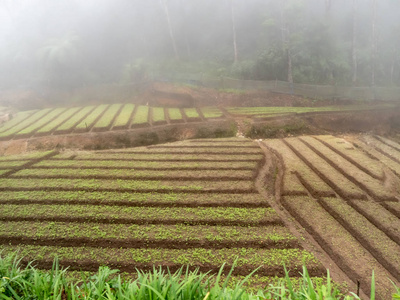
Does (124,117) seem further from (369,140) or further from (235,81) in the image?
(369,140)

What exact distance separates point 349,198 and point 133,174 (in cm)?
1115

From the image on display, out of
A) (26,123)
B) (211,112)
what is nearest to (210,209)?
(211,112)

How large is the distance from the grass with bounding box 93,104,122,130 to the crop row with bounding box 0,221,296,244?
38.0 feet

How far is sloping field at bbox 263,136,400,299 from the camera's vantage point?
926 cm

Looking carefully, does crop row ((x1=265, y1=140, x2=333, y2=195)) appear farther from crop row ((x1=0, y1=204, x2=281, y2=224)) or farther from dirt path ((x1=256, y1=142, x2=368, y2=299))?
crop row ((x1=0, y1=204, x2=281, y2=224))

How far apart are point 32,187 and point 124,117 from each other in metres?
11.2

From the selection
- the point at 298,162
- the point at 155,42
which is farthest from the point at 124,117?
the point at 155,42

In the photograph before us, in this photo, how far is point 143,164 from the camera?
15.5m

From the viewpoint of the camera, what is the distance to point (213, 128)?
70.1 ft

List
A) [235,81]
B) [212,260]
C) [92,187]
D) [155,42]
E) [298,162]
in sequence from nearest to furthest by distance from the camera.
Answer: [212,260] → [92,187] → [298,162] → [235,81] → [155,42]

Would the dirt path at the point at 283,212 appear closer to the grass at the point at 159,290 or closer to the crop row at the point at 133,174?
the crop row at the point at 133,174

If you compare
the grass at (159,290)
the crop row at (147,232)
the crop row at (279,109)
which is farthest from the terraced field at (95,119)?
the grass at (159,290)

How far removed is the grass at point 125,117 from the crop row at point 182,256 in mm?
13205

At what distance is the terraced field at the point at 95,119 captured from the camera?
2077 centimetres
